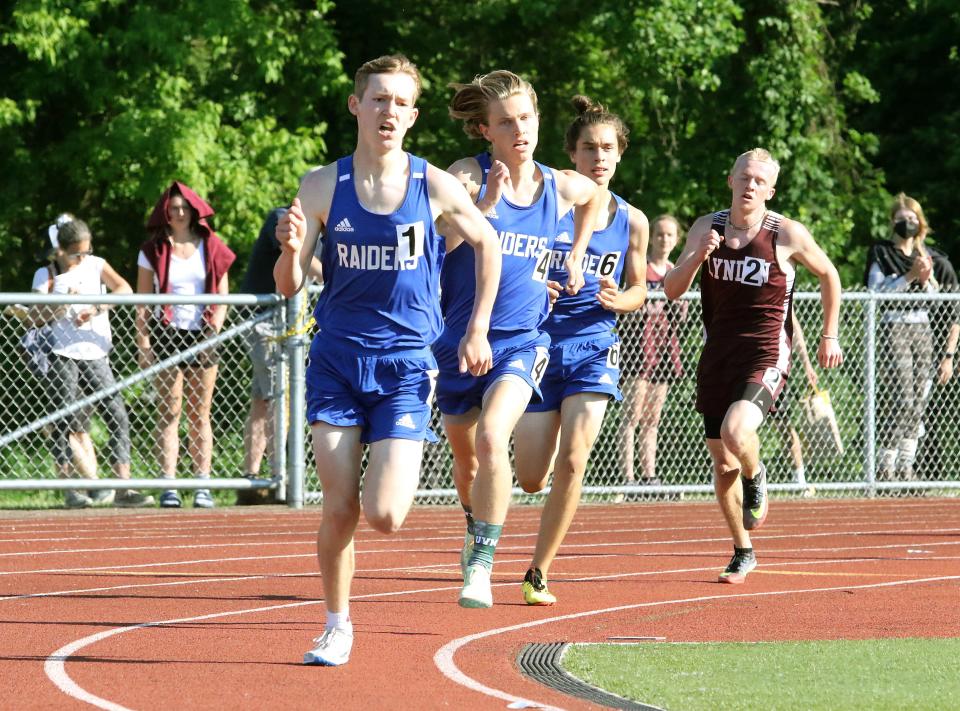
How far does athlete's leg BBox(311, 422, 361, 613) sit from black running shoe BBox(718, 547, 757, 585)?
10.5ft

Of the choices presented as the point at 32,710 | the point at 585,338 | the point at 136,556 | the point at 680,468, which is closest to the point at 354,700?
the point at 32,710

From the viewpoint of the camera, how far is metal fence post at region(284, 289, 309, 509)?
44.4ft

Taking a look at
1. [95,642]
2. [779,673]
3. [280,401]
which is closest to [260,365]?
[280,401]

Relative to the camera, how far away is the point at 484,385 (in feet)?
26.4

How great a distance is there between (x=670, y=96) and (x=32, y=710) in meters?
19.4

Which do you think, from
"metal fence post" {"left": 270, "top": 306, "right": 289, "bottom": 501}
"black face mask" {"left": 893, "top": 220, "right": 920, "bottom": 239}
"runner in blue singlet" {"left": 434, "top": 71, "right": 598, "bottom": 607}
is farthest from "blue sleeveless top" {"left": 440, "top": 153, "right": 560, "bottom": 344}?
"black face mask" {"left": 893, "top": 220, "right": 920, "bottom": 239}

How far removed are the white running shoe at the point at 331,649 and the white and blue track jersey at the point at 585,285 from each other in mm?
2644

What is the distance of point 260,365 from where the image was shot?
1376 centimetres

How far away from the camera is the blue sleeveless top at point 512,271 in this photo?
312 inches

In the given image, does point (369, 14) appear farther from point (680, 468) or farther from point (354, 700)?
point (354, 700)

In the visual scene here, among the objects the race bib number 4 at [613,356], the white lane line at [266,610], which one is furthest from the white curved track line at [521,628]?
the race bib number 4 at [613,356]

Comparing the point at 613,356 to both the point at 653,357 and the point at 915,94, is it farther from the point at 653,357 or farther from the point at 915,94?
the point at 915,94

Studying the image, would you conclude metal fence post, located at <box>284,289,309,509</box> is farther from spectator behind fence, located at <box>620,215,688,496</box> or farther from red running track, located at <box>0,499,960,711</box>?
spectator behind fence, located at <box>620,215,688,496</box>

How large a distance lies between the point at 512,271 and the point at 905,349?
28.4ft
